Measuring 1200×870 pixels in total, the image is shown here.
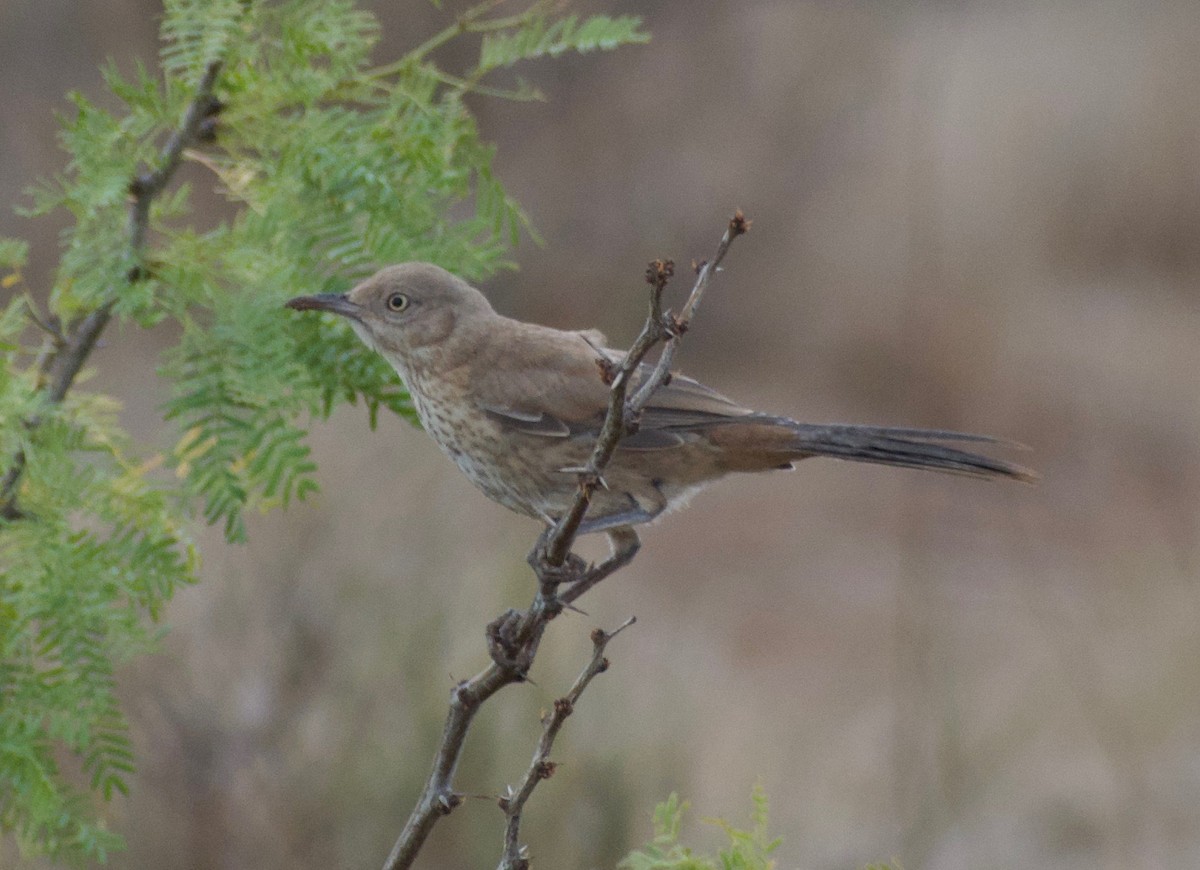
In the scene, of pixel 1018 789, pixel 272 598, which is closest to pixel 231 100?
pixel 272 598

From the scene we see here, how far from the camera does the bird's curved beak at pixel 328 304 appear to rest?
2.04 metres

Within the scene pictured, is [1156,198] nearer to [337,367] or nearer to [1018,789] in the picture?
[1018,789]

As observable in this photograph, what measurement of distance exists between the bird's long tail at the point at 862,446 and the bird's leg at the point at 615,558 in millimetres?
221

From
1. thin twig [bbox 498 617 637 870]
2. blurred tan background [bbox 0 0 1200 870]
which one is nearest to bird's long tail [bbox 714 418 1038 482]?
thin twig [bbox 498 617 637 870]

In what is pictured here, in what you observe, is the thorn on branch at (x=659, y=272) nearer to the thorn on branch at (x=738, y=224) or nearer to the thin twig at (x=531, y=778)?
the thorn on branch at (x=738, y=224)

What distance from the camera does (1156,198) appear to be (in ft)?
22.4

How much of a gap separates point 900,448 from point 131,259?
120 centimetres

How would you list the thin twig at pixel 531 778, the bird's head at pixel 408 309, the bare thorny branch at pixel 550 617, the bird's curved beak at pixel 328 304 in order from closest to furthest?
1. the bare thorny branch at pixel 550 617
2. the thin twig at pixel 531 778
3. the bird's curved beak at pixel 328 304
4. the bird's head at pixel 408 309

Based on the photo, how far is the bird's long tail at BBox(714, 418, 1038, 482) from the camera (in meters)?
2.14

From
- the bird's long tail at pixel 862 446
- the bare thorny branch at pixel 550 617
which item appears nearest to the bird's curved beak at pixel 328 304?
the bare thorny branch at pixel 550 617

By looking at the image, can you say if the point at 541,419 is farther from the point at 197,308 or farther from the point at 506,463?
the point at 197,308

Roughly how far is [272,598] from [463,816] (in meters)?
0.95

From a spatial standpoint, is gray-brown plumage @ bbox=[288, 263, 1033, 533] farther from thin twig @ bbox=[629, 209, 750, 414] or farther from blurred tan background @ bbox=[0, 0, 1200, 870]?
blurred tan background @ bbox=[0, 0, 1200, 870]

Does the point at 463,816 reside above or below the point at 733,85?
below
